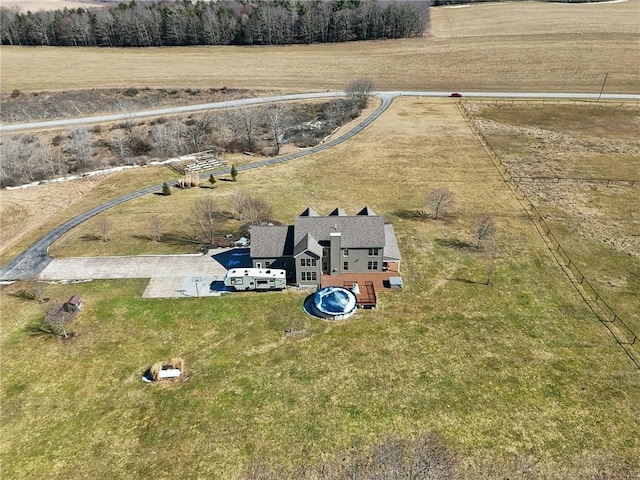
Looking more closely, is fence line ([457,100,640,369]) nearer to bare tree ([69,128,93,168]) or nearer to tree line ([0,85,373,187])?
tree line ([0,85,373,187])

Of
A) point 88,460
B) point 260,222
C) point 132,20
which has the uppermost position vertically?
point 132,20

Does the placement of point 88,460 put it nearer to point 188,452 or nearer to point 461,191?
point 188,452

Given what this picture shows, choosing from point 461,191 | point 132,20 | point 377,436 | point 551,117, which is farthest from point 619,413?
point 132,20

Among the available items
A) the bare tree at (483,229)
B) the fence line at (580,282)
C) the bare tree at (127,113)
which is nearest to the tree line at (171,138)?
the bare tree at (127,113)

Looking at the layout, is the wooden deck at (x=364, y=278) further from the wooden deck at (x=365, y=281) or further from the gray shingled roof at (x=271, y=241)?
the gray shingled roof at (x=271, y=241)

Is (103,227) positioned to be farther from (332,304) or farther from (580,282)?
(580,282)

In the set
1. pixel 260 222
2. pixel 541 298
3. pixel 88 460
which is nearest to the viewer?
pixel 88 460
